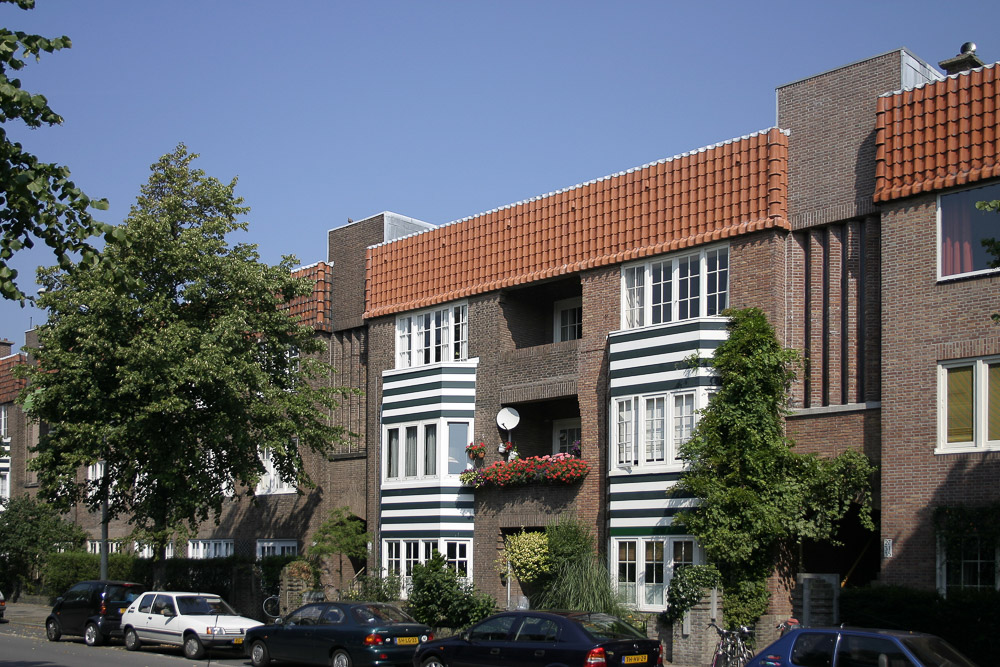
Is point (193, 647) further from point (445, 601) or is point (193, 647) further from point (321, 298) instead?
point (321, 298)

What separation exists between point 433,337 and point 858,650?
761 inches

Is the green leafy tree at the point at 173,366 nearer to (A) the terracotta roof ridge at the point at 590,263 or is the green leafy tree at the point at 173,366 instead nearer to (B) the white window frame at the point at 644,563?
(A) the terracotta roof ridge at the point at 590,263

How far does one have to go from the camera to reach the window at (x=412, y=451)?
96.5 feet

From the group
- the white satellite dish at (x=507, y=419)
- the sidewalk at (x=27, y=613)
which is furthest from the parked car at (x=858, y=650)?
the sidewalk at (x=27, y=613)

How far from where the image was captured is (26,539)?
143 feet

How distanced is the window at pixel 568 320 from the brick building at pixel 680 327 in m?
0.07

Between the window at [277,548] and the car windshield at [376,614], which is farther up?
the car windshield at [376,614]

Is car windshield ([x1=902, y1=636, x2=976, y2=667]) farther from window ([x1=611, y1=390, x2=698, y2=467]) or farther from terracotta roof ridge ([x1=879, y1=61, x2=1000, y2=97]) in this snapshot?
terracotta roof ridge ([x1=879, y1=61, x2=1000, y2=97])

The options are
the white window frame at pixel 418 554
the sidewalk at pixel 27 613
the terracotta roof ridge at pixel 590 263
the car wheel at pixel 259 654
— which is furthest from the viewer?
the sidewalk at pixel 27 613

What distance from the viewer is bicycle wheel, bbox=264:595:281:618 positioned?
31422 millimetres

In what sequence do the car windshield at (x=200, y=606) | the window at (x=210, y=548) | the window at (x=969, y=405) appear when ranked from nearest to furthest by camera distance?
the window at (x=969, y=405)
the car windshield at (x=200, y=606)
the window at (x=210, y=548)

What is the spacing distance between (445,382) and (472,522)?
3.69 m

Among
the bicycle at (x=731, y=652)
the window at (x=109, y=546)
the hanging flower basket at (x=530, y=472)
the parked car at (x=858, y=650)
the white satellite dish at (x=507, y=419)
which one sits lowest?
the window at (x=109, y=546)

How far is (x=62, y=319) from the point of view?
89.9ft
